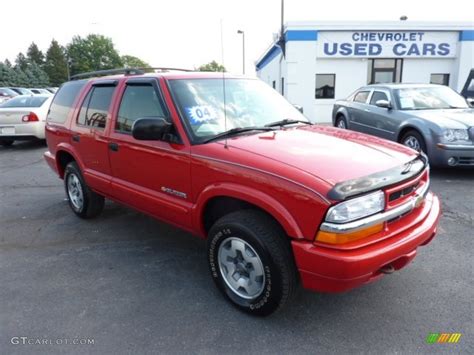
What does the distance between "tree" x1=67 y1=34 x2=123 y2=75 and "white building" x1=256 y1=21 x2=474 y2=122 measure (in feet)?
267

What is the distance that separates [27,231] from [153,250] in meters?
1.79

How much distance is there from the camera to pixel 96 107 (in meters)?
4.30

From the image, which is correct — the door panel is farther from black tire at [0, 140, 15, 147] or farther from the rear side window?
black tire at [0, 140, 15, 147]

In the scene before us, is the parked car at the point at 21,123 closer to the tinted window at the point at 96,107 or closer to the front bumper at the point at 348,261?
the tinted window at the point at 96,107

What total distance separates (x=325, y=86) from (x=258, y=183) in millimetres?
15485

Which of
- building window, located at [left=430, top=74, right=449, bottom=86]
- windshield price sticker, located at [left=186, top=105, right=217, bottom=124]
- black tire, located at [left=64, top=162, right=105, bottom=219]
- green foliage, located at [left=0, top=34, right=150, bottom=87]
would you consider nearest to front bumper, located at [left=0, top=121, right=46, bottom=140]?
black tire, located at [left=64, top=162, right=105, bottom=219]

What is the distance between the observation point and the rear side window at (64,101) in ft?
15.9

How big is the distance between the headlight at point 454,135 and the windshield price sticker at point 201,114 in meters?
4.78

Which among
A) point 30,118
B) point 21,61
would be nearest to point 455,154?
point 30,118

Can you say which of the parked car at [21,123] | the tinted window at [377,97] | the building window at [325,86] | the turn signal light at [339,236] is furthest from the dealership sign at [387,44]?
the turn signal light at [339,236]

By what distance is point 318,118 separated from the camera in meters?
17.3

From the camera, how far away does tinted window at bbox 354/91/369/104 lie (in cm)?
910

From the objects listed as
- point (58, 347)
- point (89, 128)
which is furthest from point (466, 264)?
point (89, 128)

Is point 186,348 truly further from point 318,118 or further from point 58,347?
point 318,118
